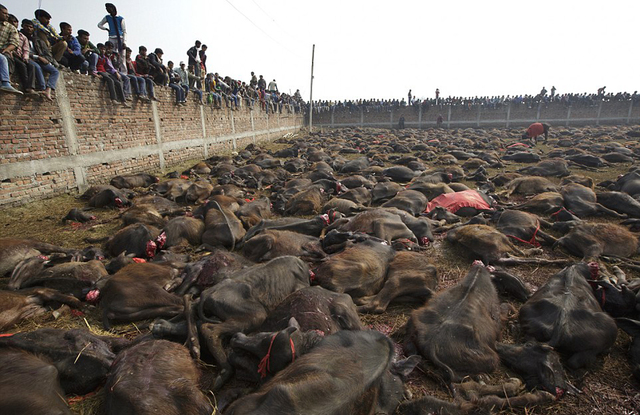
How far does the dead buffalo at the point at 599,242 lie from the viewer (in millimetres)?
4465

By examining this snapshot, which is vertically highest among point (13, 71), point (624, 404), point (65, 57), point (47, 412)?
point (65, 57)

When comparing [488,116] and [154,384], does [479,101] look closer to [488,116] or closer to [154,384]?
[488,116]

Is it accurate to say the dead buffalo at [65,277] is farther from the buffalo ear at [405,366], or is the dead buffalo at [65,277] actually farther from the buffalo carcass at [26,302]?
the buffalo ear at [405,366]

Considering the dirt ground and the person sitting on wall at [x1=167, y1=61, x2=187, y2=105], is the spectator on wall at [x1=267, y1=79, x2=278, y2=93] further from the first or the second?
the dirt ground

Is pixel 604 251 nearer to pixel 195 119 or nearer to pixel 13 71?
pixel 13 71

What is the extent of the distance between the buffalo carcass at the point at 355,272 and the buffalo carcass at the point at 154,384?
1.65 metres

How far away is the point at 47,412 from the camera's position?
196 cm

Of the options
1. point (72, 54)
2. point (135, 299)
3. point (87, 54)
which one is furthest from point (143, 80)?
point (135, 299)

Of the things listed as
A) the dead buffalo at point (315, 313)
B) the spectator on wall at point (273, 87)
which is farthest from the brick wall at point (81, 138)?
the spectator on wall at point (273, 87)

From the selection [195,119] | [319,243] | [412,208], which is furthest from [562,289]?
[195,119]

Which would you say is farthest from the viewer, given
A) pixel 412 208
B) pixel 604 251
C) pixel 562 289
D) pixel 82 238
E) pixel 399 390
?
pixel 412 208

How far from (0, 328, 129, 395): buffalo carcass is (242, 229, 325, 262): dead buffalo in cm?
208

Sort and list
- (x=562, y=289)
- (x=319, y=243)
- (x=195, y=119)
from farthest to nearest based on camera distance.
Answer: (x=195, y=119) → (x=319, y=243) → (x=562, y=289)

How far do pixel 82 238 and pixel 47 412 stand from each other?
427 cm
